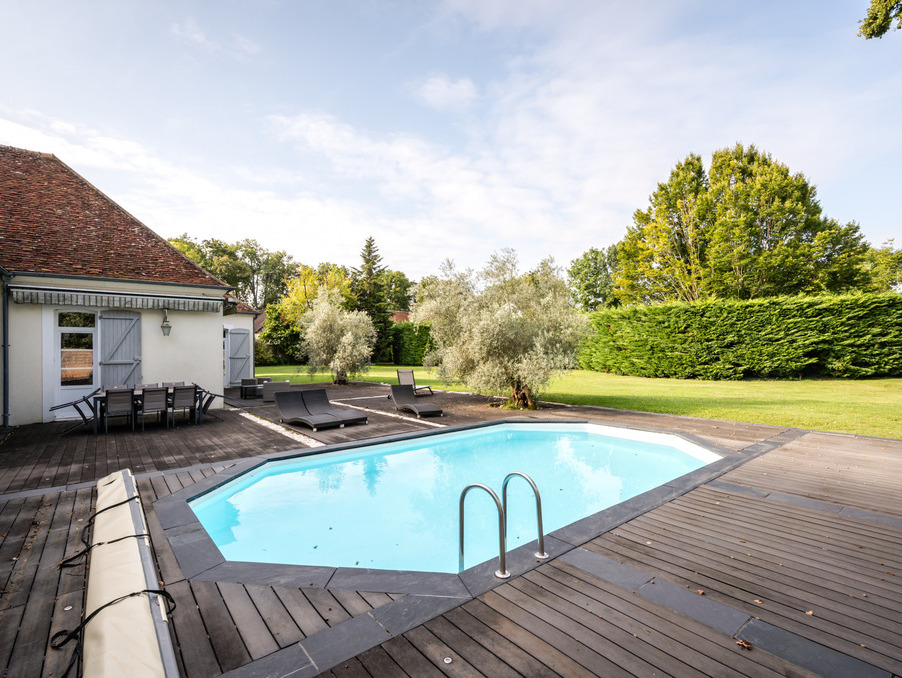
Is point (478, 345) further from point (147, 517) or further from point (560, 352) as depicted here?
point (147, 517)

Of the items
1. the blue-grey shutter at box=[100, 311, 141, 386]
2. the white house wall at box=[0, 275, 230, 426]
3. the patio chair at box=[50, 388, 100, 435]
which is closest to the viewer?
the patio chair at box=[50, 388, 100, 435]

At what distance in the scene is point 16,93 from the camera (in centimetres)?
1059

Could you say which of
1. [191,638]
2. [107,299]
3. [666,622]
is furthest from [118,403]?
[666,622]

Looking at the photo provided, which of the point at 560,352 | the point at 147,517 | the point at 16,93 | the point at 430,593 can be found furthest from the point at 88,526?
the point at 16,93

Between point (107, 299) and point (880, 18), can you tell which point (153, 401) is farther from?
point (880, 18)

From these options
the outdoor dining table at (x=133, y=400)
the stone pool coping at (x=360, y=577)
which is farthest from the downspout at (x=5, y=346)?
the stone pool coping at (x=360, y=577)

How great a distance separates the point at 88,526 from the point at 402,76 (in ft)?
44.3

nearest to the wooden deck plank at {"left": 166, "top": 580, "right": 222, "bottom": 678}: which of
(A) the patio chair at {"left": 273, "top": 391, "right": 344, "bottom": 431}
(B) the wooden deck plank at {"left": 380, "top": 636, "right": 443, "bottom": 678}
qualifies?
(B) the wooden deck plank at {"left": 380, "top": 636, "right": 443, "bottom": 678}

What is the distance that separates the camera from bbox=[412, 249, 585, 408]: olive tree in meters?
12.1

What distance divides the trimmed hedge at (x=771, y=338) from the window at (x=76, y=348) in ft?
77.0

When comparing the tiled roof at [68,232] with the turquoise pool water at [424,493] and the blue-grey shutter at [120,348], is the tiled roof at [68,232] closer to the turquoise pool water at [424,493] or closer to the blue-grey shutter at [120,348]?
the blue-grey shutter at [120,348]

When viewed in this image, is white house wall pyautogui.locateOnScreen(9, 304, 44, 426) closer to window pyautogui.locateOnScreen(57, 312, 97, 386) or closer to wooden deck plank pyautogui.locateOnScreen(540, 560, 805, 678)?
window pyautogui.locateOnScreen(57, 312, 97, 386)

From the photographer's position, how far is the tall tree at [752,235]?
26.9 metres

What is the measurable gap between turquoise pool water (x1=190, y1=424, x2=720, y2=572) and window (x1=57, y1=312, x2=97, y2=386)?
296 inches
